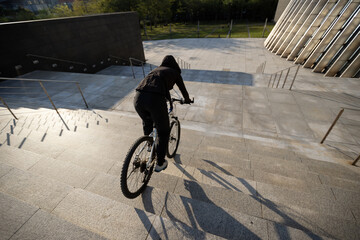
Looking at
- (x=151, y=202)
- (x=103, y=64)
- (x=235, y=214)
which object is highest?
(x=235, y=214)

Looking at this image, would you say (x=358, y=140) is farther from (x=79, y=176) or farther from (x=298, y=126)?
(x=79, y=176)

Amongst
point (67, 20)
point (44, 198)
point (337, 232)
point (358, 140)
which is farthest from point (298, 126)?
point (67, 20)

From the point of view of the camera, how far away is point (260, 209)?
2221 mm

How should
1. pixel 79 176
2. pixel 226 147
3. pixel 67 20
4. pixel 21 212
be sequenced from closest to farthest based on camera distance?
pixel 21 212 < pixel 79 176 < pixel 226 147 < pixel 67 20

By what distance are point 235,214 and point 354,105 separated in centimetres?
818

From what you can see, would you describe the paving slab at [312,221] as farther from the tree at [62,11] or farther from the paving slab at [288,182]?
the tree at [62,11]

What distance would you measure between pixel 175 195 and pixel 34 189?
1854mm

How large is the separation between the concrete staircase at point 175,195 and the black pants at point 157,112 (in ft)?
2.10

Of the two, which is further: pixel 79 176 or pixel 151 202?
pixel 79 176

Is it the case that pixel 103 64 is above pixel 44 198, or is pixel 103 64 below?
below

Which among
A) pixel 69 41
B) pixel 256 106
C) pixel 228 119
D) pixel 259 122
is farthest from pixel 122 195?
pixel 69 41

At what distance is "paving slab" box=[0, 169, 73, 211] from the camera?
201 cm

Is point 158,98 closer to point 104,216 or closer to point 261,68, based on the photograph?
point 104,216

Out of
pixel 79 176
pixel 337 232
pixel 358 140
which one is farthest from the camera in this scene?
pixel 358 140
